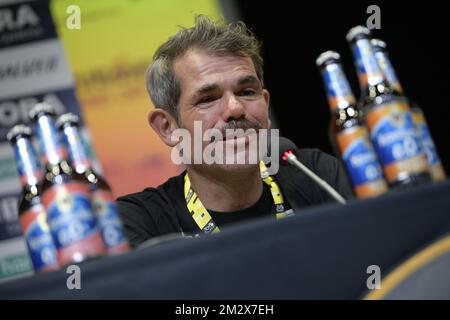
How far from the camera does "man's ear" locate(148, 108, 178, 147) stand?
1.58 m

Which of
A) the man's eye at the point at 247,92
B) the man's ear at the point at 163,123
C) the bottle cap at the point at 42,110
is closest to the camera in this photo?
the bottle cap at the point at 42,110

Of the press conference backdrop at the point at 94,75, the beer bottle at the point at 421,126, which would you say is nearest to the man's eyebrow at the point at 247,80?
the beer bottle at the point at 421,126

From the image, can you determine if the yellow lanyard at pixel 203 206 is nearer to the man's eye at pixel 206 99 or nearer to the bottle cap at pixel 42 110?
the man's eye at pixel 206 99

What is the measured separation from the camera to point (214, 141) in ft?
4.62

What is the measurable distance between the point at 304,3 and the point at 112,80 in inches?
32.8

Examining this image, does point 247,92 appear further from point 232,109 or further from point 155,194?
point 155,194

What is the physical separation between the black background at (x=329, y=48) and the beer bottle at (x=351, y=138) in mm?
1579

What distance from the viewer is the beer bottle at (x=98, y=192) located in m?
0.86

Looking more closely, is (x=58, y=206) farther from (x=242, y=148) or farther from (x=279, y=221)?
(x=242, y=148)

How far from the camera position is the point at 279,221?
686 mm

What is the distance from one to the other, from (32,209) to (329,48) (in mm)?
1897

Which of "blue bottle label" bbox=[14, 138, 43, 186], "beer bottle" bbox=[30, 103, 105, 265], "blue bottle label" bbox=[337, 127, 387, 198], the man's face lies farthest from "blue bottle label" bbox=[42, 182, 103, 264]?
the man's face

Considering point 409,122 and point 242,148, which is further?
point 242,148

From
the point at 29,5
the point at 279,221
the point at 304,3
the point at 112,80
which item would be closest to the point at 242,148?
the point at 279,221
